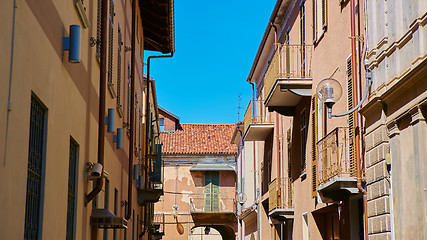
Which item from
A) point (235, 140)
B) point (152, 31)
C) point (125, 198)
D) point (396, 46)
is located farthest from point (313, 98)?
point (235, 140)

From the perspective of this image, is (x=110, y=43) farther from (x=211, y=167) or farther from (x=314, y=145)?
(x=211, y=167)

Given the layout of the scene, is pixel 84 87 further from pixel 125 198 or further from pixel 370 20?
pixel 125 198

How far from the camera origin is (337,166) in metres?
12.3

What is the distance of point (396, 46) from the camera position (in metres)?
9.51

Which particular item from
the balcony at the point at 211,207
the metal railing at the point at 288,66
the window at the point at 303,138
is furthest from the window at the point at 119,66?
the balcony at the point at 211,207

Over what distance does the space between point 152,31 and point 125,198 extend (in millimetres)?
8261

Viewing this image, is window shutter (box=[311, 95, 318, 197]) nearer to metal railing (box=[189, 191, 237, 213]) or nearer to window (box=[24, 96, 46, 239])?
window (box=[24, 96, 46, 239])

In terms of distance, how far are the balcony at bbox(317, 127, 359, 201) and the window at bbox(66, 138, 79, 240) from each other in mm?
4870

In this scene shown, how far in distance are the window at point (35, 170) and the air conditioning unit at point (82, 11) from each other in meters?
2.04

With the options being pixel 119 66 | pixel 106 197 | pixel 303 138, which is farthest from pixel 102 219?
pixel 303 138

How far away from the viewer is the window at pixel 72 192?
347 inches

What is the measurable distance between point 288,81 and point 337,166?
4252 millimetres

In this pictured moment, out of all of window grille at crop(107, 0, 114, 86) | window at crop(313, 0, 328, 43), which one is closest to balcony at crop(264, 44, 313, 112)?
window at crop(313, 0, 328, 43)

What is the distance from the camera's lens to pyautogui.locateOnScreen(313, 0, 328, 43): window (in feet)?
48.8
